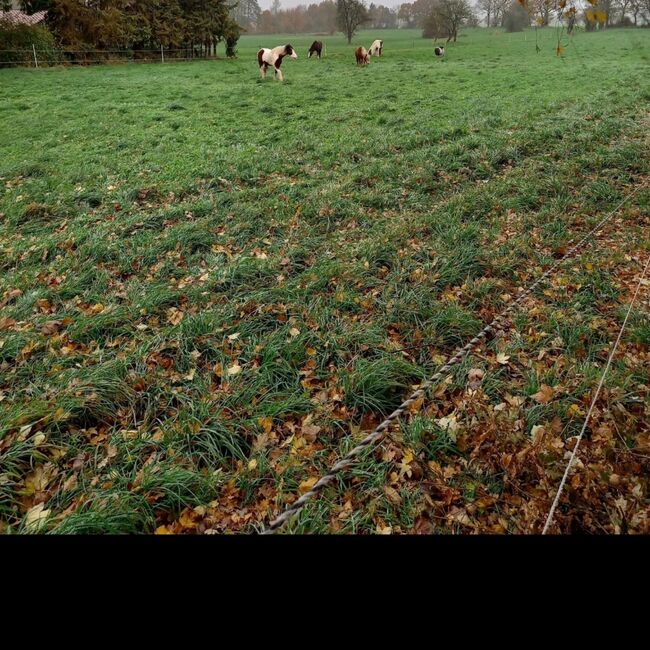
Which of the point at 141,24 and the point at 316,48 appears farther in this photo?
the point at 141,24

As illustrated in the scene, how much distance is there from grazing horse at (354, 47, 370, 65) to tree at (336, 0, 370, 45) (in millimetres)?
10636

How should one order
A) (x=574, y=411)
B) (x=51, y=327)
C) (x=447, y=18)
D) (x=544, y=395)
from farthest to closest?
(x=447, y=18), (x=51, y=327), (x=544, y=395), (x=574, y=411)

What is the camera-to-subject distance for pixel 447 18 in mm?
27984

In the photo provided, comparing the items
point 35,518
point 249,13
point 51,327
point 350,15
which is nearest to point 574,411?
point 35,518

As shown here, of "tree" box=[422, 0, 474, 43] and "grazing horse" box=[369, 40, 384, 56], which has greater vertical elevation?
"tree" box=[422, 0, 474, 43]

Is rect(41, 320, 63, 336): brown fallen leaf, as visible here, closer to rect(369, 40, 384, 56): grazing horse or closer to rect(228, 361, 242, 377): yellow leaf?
rect(228, 361, 242, 377): yellow leaf

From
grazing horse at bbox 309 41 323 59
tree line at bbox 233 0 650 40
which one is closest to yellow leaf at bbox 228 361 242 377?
tree line at bbox 233 0 650 40

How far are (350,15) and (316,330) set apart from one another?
35563 mm

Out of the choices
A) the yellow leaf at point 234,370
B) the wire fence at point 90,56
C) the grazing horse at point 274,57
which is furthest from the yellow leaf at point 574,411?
the wire fence at point 90,56

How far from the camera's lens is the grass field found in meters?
2.42

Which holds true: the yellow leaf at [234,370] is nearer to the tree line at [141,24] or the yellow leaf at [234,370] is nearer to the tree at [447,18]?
the tree line at [141,24]

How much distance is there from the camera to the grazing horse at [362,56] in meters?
23.1

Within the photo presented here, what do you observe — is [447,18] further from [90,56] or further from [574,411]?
[574,411]

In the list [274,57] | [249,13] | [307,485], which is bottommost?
[307,485]
